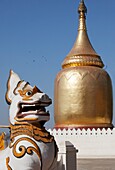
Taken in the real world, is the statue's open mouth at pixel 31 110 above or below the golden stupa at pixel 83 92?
below

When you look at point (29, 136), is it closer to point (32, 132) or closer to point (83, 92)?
point (32, 132)

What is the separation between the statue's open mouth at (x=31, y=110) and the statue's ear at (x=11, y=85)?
31 centimetres

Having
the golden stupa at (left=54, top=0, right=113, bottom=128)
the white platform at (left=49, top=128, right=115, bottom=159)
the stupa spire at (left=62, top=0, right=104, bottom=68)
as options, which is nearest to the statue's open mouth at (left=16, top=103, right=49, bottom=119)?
the white platform at (left=49, top=128, right=115, bottom=159)

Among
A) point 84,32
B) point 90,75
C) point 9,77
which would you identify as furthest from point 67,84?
point 9,77

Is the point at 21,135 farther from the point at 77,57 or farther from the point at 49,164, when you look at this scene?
the point at 77,57

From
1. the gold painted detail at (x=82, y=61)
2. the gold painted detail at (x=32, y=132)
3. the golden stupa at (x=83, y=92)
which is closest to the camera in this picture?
the gold painted detail at (x=32, y=132)

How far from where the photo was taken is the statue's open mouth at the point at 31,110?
17.1 feet

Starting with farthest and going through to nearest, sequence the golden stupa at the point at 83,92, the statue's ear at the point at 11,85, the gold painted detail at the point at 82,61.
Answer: the gold painted detail at the point at 82,61 → the golden stupa at the point at 83,92 → the statue's ear at the point at 11,85

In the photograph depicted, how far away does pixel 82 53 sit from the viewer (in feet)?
68.7

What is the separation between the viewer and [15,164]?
508 cm

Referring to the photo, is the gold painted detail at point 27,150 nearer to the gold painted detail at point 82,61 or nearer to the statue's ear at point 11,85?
the statue's ear at point 11,85

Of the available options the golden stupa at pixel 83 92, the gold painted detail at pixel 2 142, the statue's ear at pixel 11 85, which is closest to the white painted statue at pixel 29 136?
the statue's ear at pixel 11 85

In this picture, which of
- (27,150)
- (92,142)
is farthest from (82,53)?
(27,150)

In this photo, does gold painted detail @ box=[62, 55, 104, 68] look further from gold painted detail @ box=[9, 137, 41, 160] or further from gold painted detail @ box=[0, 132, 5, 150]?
gold painted detail @ box=[9, 137, 41, 160]
